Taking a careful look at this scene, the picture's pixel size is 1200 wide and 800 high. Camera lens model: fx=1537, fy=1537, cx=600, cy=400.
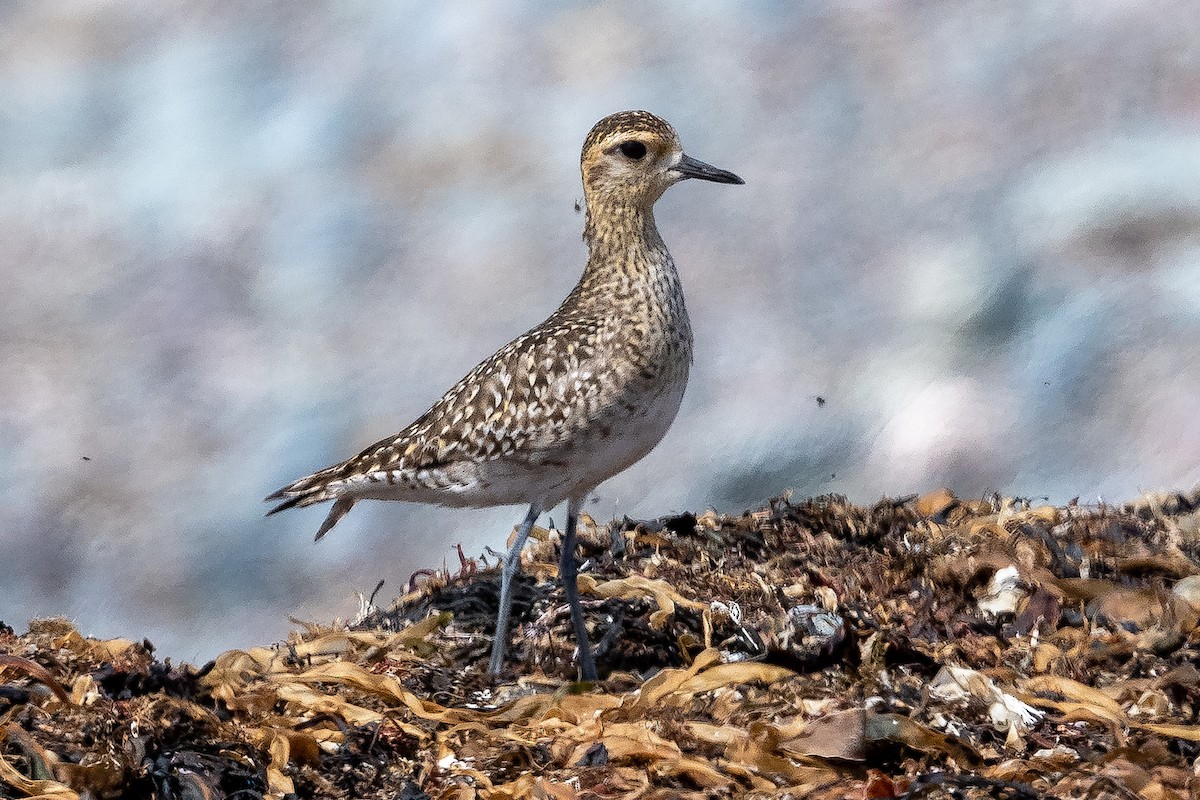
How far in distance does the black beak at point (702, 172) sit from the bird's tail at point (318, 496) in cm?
173

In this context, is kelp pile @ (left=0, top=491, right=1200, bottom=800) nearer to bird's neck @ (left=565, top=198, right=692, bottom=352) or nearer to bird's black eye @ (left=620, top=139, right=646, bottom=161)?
bird's neck @ (left=565, top=198, right=692, bottom=352)

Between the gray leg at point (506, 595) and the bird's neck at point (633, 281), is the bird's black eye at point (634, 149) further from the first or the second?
the gray leg at point (506, 595)

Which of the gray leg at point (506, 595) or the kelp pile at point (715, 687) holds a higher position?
the gray leg at point (506, 595)

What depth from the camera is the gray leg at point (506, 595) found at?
4984 millimetres

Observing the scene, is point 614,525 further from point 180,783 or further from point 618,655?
point 180,783

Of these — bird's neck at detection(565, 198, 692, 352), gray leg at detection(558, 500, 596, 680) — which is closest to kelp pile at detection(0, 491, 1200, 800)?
gray leg at detection(558, 500, 596, 680)

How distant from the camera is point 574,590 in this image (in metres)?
5.20

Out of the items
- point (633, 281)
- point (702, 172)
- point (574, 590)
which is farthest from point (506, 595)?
point (702, 172)

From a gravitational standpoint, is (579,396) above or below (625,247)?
below

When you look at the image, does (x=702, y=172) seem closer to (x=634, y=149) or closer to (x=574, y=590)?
(x=634, y=149)

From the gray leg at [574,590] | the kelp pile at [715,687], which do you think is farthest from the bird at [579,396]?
the kelp pile at [715,687]

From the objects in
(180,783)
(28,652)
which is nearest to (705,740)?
(180,783)

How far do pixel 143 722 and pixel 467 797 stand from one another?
2.76ft

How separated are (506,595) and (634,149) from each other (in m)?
1.69
